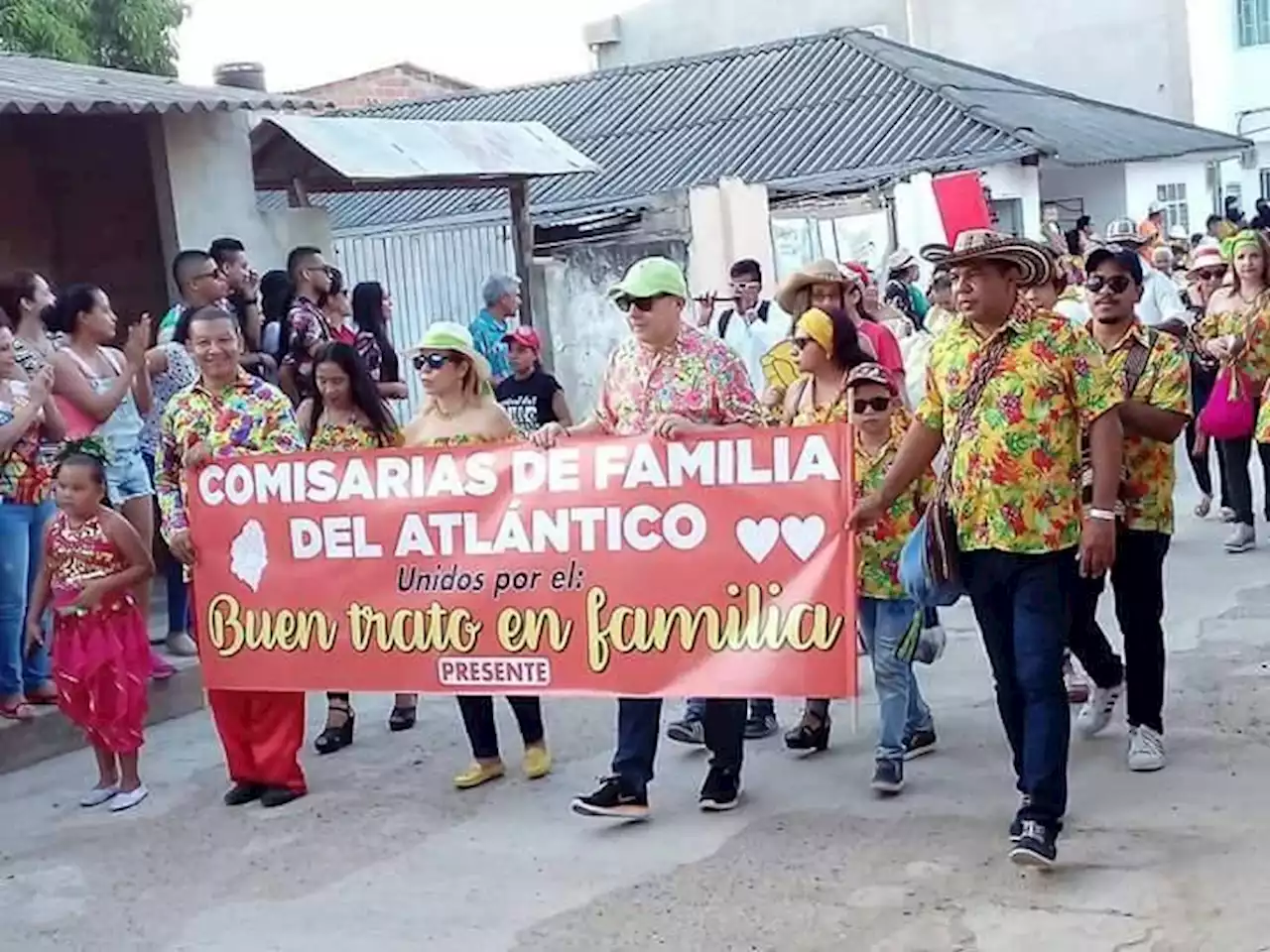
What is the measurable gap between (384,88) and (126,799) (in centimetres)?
2752

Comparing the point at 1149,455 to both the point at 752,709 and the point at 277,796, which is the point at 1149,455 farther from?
the point at 277,796

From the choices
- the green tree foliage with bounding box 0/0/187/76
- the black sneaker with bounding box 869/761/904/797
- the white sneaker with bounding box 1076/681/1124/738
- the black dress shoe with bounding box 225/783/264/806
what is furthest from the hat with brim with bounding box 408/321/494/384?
the green tree foliage with bounding box 0/0/187/76

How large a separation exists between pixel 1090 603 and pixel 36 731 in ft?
14.0

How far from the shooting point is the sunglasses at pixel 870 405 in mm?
5926

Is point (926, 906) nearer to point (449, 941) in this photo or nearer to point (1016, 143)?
point (449, 941)

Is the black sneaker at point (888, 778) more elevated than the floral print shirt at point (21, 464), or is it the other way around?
the floral print shirt at point (21, 464)

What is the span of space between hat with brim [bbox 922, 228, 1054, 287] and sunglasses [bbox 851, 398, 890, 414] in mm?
989

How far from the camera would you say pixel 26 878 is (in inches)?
229

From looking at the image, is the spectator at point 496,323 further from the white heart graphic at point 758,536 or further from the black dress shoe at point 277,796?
the white heart graphic at point 758,536

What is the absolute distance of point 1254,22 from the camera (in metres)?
33.3

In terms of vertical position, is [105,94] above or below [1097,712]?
above

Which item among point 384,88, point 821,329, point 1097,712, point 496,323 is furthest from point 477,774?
point 384,88

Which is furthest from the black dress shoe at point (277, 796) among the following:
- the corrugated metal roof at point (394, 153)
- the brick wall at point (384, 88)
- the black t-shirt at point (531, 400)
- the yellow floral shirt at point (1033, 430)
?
the brick wall at point (384, 88)

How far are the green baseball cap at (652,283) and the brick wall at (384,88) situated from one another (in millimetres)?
26194
